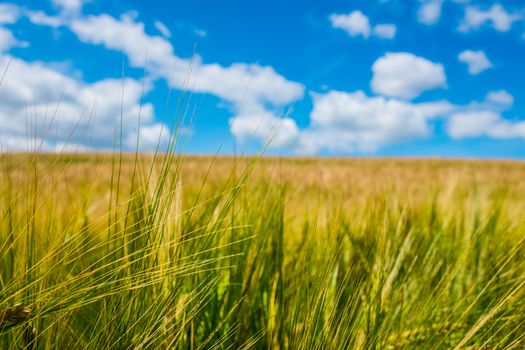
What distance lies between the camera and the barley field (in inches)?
20.0

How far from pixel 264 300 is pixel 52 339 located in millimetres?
446

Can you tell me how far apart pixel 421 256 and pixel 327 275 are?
21.7 inches

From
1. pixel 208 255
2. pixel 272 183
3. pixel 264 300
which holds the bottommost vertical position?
pixel 264 300

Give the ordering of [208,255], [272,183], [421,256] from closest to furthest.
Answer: [208,255] → [421,256] → [272,183]

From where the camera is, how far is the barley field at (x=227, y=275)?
508 millimetres

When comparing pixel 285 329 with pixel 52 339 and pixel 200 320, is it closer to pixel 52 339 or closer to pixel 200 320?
pixel 200 320

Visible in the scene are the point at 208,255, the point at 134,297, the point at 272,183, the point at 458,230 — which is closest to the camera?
the point at 134,297

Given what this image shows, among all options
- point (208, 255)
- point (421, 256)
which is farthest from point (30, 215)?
point (421, 256)

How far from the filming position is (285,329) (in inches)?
26.7

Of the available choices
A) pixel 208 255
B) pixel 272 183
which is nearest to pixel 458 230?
pixel 272 183

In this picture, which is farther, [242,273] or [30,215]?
[242,273]

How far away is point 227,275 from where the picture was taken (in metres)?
0.96

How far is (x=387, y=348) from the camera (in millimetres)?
701

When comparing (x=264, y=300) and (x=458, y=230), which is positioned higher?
(x=458, y=230)
